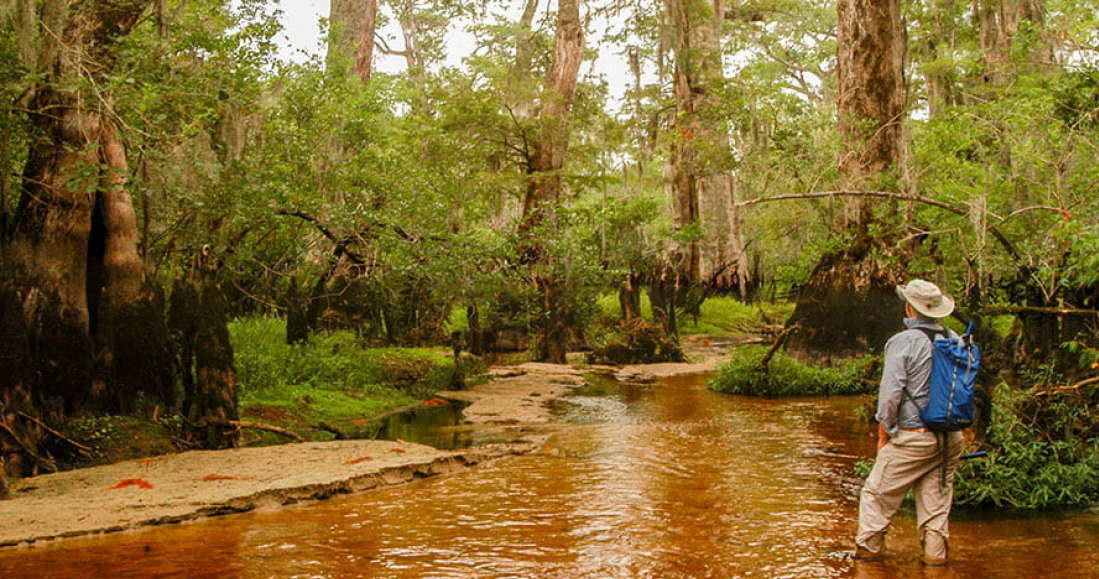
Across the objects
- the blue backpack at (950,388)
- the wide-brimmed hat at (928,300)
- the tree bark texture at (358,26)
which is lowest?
the blue backpack at (950,388)

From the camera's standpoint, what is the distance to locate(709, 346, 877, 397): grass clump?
51.3 ft

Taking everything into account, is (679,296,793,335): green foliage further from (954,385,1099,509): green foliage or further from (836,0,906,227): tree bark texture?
(954,385,1099,509): green foliage

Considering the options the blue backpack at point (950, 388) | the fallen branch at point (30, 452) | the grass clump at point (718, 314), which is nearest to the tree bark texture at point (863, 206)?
the blue backpack at point (950, 388)

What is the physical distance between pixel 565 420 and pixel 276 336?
21.9 feet

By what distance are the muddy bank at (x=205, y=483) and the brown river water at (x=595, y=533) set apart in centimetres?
23

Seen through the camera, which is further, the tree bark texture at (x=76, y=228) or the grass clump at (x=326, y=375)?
the grass clump at (x=326, y=375)

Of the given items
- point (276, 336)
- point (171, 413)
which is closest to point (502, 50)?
point (276, 336)

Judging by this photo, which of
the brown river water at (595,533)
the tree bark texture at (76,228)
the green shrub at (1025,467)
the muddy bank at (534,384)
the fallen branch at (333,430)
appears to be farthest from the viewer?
the muddy bank at (534,384)

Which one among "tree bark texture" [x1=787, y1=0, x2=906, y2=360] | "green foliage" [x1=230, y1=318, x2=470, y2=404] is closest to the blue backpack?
"green foliage" [x1=230, y1=318, x2=470, y2=404]

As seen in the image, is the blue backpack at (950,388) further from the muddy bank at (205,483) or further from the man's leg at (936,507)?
the muddy bank at (205,483)

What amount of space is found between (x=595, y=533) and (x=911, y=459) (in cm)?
222

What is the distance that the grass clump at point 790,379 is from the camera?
1564 cm

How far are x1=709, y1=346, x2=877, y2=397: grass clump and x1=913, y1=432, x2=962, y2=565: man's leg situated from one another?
384 inches

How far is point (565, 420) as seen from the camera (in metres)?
12.9
